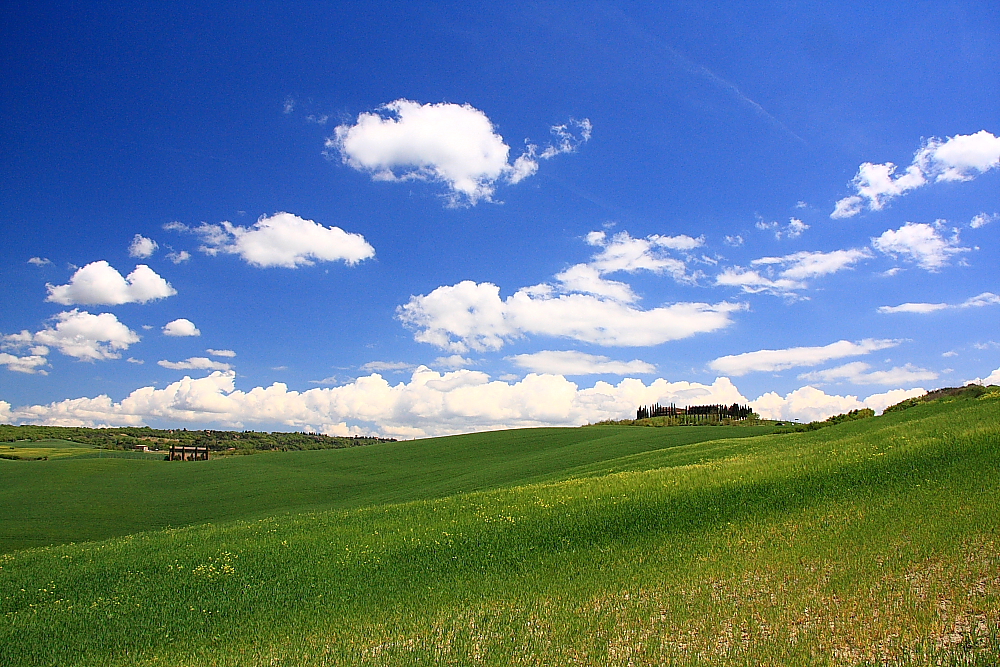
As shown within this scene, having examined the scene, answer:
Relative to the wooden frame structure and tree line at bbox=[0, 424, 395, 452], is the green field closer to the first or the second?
the wooden frame structure

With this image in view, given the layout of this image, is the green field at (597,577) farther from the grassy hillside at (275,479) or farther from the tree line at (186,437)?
the tree line at (186,437)

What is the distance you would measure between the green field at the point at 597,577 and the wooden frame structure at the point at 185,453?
6111cm

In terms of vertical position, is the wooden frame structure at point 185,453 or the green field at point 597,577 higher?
the green field at point 597,577

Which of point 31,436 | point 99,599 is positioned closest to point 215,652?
point 99,599

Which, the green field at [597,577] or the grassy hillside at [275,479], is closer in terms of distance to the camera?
the green field at [597,577]

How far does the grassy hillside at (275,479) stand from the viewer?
36.6 metres

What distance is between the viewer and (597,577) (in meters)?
15.1

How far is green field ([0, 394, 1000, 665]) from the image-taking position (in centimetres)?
1139

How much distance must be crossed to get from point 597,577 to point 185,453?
262 feet

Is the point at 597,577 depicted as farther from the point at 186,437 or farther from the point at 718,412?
the point at 186,437

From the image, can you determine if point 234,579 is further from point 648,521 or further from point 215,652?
point 648,521

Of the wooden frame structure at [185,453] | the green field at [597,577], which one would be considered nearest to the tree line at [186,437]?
the wooden frame structure at [185,453]

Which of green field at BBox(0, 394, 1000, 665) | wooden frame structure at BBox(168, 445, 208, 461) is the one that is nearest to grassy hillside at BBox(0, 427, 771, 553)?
green field at BBox(0, 394, 1000, 665)

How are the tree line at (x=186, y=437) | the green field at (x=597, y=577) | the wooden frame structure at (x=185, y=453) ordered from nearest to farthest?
1. the green field at (x=597, y=577)
2. the wooden frame structure at (x=185, y=453)
3. the tree line at (x=186, y=437)
